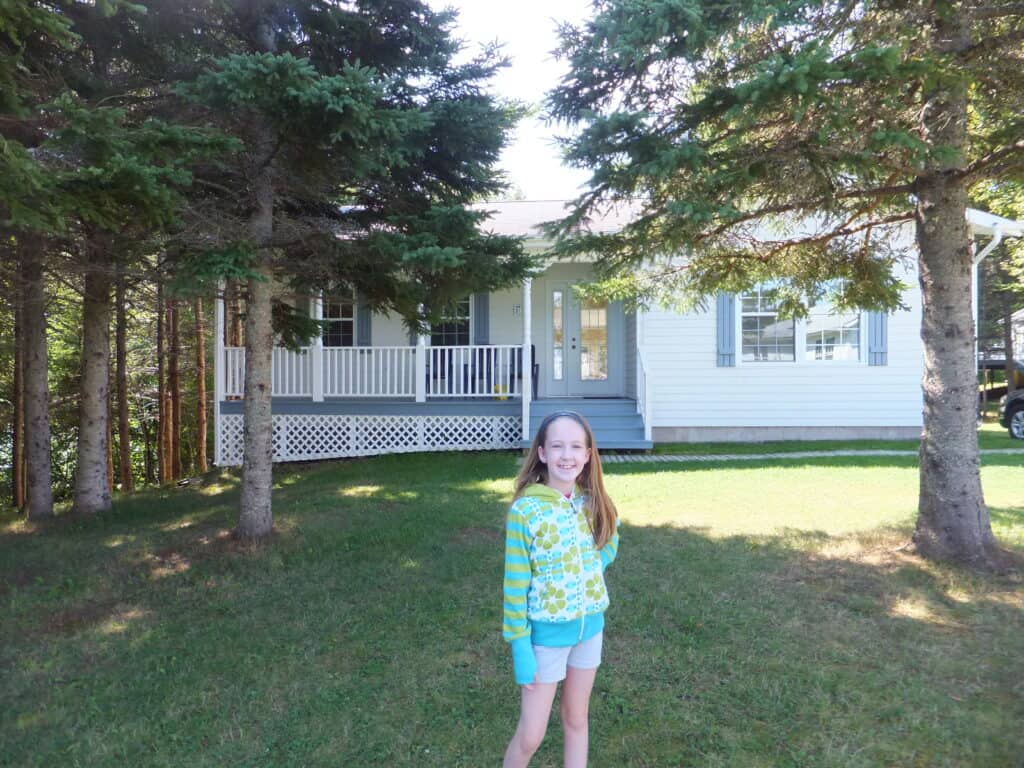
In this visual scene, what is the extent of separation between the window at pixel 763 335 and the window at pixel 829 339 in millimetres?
311

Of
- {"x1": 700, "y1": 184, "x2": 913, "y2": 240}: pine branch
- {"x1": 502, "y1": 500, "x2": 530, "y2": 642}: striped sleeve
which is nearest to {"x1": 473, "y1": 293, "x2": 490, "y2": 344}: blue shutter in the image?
{"x1": 700, "y1": 184, "x2": 913, "y2": 240}: pine branch

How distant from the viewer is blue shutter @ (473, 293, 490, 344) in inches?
461

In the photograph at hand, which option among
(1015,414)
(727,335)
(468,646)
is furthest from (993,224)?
(468,646)

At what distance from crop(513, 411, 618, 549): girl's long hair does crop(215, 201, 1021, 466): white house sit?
7.51 m

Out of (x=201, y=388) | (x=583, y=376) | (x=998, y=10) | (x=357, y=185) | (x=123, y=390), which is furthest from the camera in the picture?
(x=201, y=388)

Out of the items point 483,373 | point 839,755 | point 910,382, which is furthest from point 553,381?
point 839,755

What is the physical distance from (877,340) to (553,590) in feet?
35.2

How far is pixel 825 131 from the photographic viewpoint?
11.6ft

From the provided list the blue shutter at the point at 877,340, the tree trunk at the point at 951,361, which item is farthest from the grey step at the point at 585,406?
the tree trunk at the point at 951,361

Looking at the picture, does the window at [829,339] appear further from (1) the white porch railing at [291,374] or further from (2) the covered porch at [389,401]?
(1) the white porch railing at [291,374]

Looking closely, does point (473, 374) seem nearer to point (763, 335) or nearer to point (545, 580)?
point (763, 335)

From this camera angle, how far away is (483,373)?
1095 cm

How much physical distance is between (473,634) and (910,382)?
10.1 metres

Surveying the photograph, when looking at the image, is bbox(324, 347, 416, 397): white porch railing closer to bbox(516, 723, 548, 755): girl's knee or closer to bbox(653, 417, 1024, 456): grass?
bbox(653, 417, 1024, 456): grass
